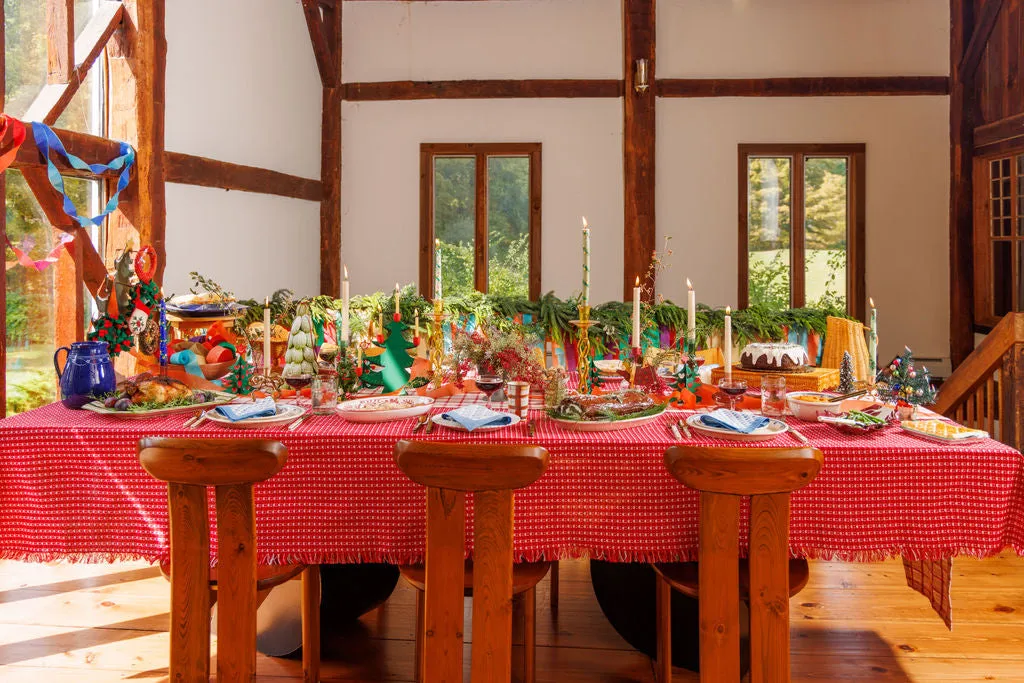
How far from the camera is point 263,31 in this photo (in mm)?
6602

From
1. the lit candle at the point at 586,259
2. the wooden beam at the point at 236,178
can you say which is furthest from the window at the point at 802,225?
the lit candle at the point at 586,259

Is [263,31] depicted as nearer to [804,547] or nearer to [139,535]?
[139,535]

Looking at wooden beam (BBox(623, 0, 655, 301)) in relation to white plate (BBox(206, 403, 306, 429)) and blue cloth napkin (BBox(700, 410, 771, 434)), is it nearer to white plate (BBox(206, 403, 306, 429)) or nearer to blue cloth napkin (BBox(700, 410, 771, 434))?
blue cloth napkin (BBox(700, 410, 771, 434))

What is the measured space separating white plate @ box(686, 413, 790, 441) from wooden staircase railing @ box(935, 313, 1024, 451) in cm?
235

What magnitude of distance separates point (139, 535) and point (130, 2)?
156 inches

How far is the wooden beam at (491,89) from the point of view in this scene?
7684 mm

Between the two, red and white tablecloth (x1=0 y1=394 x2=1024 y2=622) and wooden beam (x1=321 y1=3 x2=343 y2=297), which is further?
wooden beam (x1=321 y1=3 x2=343 y2=297)

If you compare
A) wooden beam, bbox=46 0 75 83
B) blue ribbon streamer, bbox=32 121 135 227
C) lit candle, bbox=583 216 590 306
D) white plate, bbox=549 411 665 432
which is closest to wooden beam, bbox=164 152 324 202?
blue ribbon streamer, bbox=32 121 135 227

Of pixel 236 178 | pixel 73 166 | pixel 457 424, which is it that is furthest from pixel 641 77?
pixel 457 424

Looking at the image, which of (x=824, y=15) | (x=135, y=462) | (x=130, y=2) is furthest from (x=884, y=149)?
(x=135, y=462)

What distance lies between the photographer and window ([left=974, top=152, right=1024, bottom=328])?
20.7ft

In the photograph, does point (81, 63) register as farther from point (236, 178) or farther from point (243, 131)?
point (243, 131)

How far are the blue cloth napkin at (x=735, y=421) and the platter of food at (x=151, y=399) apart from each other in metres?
1.45

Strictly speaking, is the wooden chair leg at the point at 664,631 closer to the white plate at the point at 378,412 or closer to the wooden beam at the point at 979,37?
the white plate at the point at 378,412
